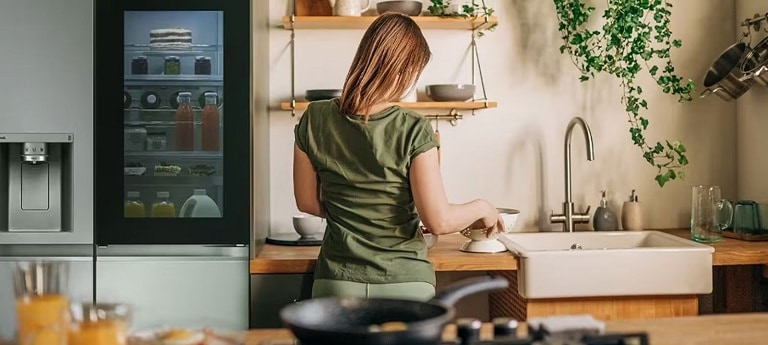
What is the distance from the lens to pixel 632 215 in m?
3.66

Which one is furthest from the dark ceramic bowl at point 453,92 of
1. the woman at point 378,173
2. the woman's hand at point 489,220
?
the woman at point 378,173

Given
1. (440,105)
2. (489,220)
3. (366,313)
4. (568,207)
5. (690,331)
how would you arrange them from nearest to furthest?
(366,313) < (690,331) < (489,220) < (440,105) < (568,207)

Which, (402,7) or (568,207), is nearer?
(402,7)

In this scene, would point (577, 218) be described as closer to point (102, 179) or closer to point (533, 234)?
point (533, 234)

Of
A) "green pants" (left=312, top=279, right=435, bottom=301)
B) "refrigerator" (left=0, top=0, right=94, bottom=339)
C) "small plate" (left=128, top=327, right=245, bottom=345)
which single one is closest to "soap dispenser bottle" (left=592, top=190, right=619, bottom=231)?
"green pants" (left=312, top=279, right=435, bottom=301)

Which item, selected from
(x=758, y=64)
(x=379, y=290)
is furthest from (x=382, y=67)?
(x=758, y=64)

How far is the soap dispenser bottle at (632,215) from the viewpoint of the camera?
12.0ft

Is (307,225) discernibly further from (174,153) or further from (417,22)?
(417,22)

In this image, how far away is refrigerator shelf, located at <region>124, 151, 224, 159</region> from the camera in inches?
120

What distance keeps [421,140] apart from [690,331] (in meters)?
0.82

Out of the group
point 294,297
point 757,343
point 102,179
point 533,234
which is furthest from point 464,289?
point 533,234

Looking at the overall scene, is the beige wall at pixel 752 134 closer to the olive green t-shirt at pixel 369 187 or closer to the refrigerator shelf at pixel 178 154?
the olive green t-shirt at pixel 369 187

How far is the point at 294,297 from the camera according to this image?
9.89ft

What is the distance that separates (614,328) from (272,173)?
6.40ft
